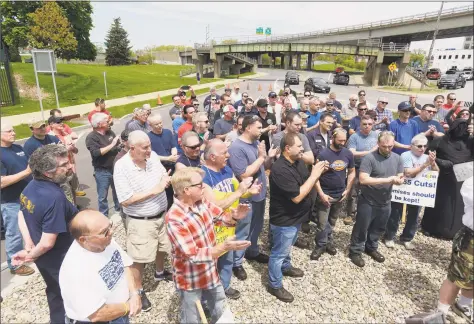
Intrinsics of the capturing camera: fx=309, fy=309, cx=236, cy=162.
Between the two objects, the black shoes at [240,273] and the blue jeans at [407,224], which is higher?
the blue jeans at [407,224]

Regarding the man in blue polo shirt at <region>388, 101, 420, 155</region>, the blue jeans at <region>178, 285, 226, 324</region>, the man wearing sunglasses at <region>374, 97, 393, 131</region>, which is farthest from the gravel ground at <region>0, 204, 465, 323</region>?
the man wearing sunglasses at <region>374, 97, 393, 131</region>

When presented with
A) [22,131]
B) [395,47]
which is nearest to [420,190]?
[22,131]

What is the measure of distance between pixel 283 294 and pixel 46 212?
109 inches

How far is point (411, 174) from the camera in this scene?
4602 millimetres

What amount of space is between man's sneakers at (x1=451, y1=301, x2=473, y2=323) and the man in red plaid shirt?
2.86 m

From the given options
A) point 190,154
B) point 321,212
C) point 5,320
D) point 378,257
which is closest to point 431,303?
point 378,257

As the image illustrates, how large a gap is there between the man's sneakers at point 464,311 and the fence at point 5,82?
19.2m

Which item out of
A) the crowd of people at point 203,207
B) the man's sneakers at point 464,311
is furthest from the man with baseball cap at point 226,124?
the man's sneakers at point 464,311

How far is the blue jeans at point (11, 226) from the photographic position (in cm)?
400

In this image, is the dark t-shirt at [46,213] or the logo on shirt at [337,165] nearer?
the dark t-shirt at [46,213]

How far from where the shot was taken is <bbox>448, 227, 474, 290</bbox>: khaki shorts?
2.95 meters

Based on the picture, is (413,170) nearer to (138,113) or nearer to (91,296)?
(91,296)

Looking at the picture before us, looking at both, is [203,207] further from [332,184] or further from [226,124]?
[226,124]

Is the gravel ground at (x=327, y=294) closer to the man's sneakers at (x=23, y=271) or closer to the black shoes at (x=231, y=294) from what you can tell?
the black shoes at (x=231, y=294)
